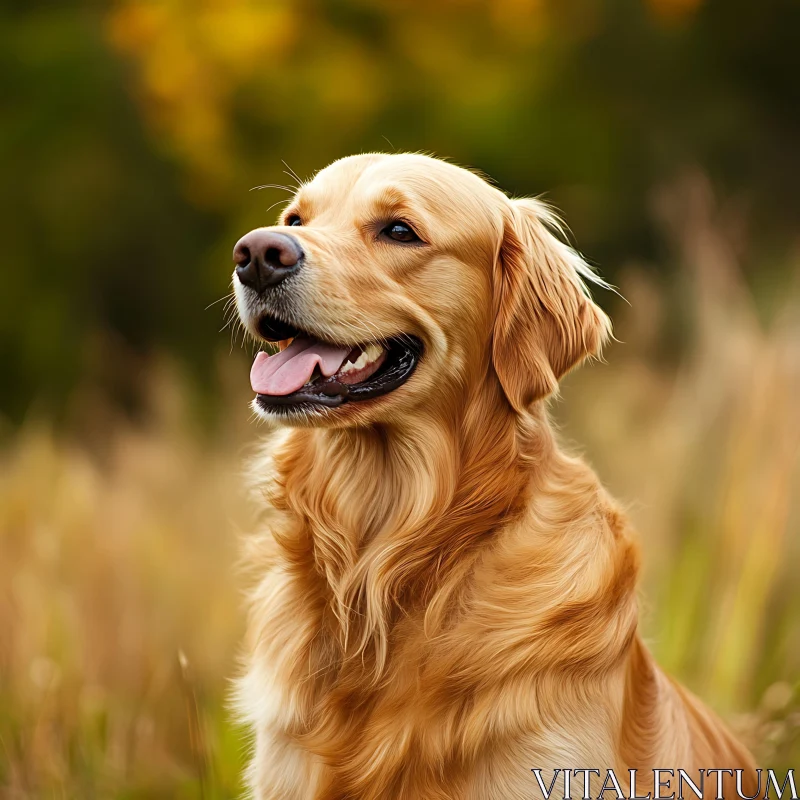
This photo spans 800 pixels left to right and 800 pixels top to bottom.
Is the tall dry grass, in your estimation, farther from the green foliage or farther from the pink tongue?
the green foliage

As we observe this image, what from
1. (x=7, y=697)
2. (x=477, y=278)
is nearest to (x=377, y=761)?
(x=477, y=278)

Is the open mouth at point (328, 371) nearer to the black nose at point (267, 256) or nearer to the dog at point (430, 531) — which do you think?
the dog at point (430, 531)

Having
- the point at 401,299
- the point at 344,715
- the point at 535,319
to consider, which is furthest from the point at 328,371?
the point at 344,715

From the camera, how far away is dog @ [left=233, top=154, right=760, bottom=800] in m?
2.38

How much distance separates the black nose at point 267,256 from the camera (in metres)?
2.50

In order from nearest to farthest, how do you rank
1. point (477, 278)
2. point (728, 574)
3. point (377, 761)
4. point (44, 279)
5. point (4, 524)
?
point (377, 761), point (477, 278), point (728, 574), point (4, 524), point (44, 279)

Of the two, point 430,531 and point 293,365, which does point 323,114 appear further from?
point 430,531

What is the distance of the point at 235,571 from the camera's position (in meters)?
3.40

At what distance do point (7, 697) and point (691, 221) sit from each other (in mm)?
3526

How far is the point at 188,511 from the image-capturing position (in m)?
4.84

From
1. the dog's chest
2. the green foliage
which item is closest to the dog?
the dog's chest

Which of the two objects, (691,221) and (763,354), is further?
(691,221)

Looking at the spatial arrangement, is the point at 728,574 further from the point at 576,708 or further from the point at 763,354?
the point at 576,708

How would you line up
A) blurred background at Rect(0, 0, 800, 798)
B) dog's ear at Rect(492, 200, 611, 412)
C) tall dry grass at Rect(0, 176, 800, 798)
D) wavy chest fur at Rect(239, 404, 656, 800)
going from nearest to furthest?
wavy chest fur at Rect(239, 404, 656, 800) → dog's ear at Rect(492, 200, 611, 412) → tall dry grass at Rect(0, 176, 800, 798) → blurred background at Rect(0, 0, 800, 798)
